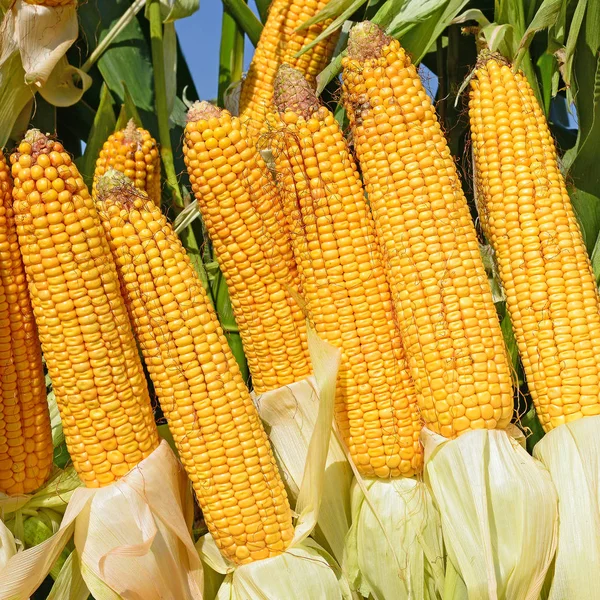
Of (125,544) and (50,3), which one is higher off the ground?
(50,3)

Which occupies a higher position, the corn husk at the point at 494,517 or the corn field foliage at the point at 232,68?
the corn field foliage at the point at 232,68

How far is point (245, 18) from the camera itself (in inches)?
108

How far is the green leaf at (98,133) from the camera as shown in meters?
2.53

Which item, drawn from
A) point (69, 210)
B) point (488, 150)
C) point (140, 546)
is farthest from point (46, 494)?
point (488, 150)

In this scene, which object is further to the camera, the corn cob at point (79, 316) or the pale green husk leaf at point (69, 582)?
the pale green husk leaf at point (69, 582)

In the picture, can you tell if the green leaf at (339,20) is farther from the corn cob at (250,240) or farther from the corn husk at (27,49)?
the corn husk at (27,49)

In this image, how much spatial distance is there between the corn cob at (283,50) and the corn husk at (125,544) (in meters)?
1.33

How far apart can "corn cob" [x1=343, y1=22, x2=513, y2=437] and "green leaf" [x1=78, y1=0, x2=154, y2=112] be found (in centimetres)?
113

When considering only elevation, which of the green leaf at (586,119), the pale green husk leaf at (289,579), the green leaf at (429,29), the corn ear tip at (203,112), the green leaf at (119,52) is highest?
the green leaf at (119,52)

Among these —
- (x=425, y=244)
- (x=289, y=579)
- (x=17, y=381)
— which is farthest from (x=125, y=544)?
(x=425, y=244)

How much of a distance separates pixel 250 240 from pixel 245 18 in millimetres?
1161

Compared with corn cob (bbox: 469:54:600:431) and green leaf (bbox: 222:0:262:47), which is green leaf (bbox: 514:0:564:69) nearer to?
corn cob (bbox: 469:54:600:431)

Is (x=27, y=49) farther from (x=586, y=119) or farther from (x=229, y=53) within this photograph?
(x=586, y=119)

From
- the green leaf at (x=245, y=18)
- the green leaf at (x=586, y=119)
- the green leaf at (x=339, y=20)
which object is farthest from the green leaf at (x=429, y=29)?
the green leaf at (x=245, y=18)
